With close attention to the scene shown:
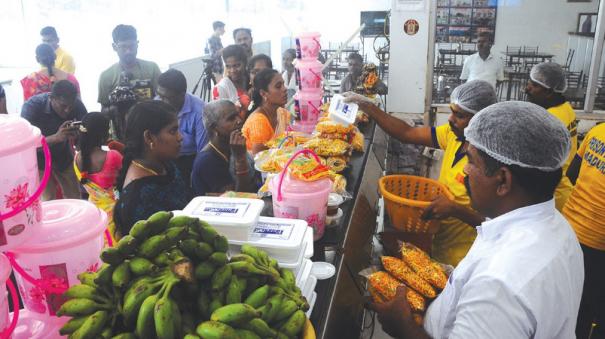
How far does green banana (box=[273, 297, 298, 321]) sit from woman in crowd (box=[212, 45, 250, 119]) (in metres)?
3.26

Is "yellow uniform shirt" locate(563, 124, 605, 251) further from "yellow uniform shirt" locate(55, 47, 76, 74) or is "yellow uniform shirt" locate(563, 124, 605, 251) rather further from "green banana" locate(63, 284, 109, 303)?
"yellow uniform shirt" locate(55, 47, 76, 74)

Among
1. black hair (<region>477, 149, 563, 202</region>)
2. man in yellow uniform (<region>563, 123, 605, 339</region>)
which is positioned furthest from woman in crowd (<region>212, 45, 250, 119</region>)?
black hair (<region>477, 149, 563, 202</region>)

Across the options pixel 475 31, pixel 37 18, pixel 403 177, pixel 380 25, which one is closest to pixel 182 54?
pixel 37 18

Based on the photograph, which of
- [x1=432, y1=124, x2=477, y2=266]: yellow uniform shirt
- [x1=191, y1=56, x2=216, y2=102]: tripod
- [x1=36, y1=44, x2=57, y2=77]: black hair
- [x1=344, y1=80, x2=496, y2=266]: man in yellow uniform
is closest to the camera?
[x1=344, y1=80, x2=496, y2=266]: man in yellow uniform

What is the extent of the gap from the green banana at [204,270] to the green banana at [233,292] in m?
0.05

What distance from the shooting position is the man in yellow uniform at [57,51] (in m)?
5.76

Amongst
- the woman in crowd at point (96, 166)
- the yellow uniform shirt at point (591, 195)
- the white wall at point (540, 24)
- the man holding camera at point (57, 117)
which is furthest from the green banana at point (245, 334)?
the white wall at point (540, 24)

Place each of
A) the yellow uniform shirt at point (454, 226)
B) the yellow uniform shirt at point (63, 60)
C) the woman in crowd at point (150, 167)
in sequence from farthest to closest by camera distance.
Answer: the yellow uniform shirt at point (63, 60), the yellow uniform shirt at point (454, 226), the woman in crowd at point (150, 167)

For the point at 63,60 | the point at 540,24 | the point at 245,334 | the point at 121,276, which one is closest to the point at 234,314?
the point at 245,334

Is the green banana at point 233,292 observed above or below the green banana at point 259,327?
above

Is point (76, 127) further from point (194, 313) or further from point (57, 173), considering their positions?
point (194, 313)

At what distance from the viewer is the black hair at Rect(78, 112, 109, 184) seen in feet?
9.37

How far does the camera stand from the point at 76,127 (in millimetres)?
3785

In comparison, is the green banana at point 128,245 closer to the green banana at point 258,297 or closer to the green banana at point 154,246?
the green banana at point 154,246
